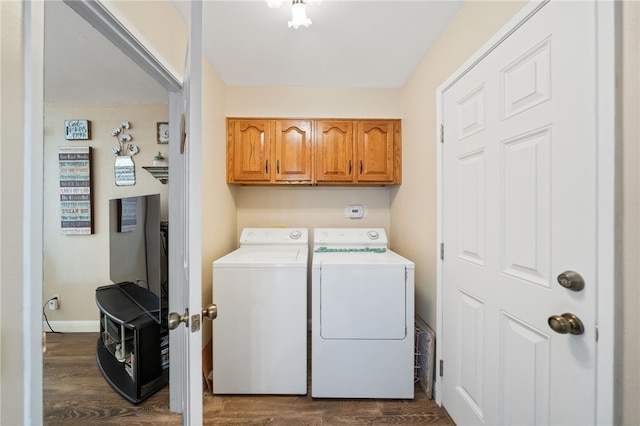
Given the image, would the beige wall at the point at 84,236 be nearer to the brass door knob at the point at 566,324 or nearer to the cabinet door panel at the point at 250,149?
the cabinet door panel at the point at 250,149

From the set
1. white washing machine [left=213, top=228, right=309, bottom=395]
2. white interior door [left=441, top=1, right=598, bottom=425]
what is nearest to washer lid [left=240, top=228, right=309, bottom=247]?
white washing machine [left=213, top=228, right=309, bottom=395]

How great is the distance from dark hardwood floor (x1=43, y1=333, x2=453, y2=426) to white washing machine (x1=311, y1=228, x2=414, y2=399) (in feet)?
0.25

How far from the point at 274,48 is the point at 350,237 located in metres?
1.69

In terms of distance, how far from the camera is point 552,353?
0.83 meters

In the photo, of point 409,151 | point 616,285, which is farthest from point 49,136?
point 616,285

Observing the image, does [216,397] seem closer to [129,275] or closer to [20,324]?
[129,275]

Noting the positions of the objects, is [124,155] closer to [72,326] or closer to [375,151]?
[72,326]

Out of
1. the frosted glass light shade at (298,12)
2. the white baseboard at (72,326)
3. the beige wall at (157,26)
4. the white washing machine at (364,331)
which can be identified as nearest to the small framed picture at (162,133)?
the beige wall at (157,26)

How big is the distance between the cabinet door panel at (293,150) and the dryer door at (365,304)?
1065 millimetres

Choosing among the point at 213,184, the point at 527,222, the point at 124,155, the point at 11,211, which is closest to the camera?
the point at 11,211

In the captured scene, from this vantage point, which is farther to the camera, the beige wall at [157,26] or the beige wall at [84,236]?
the beige wall at [84,236]

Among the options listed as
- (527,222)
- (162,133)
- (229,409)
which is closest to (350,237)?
(527,222)

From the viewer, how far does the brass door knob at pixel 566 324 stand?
733 mm

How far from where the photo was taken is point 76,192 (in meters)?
2.08
